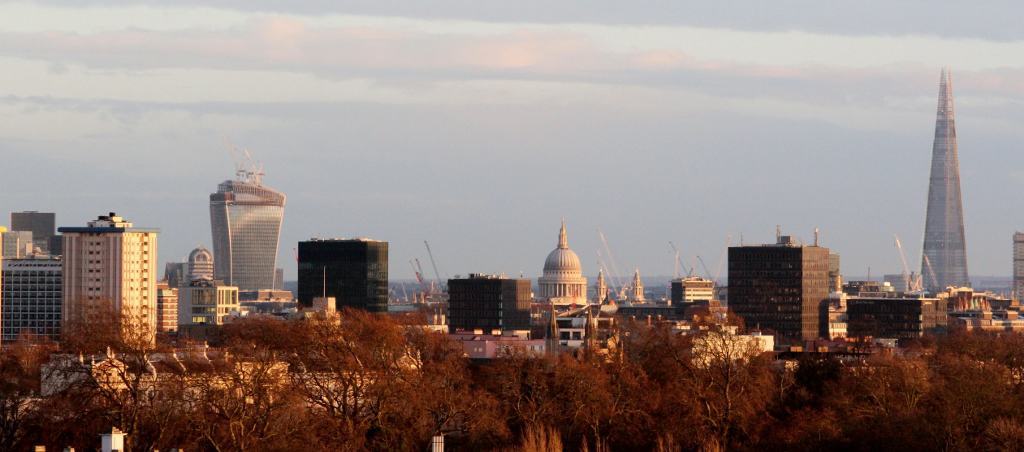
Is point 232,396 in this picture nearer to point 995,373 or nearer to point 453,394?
point 453,394

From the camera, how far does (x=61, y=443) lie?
102 meters

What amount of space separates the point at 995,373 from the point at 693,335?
32247 millimetres

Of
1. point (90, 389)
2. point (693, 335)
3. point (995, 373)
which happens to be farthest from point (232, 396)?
point (693, 335)

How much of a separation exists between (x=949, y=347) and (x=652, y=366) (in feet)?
103

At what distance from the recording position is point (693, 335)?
148 meters

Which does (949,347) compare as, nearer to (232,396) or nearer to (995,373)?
(995,373)

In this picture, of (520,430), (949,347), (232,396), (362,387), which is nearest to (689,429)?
(520,430)

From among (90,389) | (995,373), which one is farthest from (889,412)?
(90,389)

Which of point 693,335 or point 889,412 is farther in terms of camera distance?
point 693,335

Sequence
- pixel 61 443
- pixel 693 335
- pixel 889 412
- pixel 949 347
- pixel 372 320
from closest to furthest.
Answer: pixel 61 443, pixel 889 412, pixel 372 320, pixel 693 335, pixel 949 347

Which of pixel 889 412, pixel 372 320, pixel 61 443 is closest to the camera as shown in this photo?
pixel 61 443

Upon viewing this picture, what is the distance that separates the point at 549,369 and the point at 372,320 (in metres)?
9.31

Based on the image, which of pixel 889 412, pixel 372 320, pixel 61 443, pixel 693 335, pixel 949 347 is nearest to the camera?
pixel 61 443

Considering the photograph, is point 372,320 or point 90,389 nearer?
point 90,389
